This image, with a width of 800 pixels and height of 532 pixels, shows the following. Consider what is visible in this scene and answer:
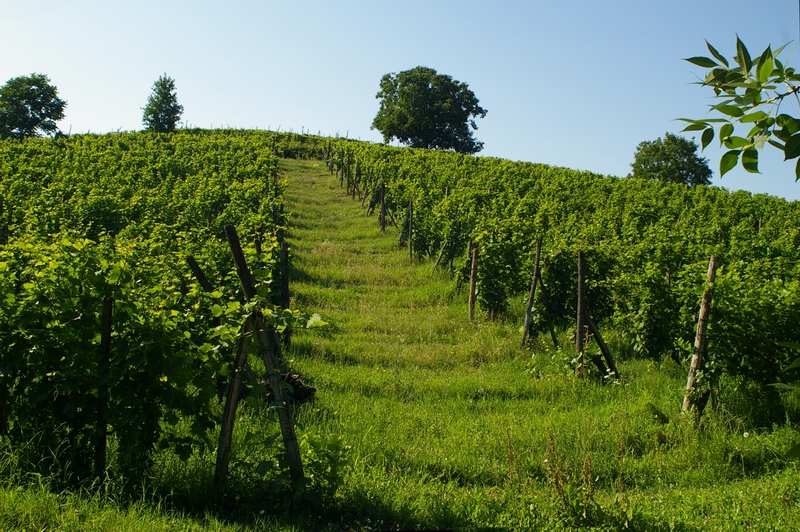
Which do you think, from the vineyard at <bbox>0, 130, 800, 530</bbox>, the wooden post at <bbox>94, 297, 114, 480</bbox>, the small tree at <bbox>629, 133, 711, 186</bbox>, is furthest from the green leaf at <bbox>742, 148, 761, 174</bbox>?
the small tree at <bbox>629, 133, 711, 186</bbox>

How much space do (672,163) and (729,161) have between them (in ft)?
212

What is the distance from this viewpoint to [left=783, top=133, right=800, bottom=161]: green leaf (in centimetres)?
175

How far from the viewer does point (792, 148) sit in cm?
176

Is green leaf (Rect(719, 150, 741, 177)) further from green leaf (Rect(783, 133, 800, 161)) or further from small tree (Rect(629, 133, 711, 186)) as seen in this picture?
small tree (Rect(629, 133, 711, 186))

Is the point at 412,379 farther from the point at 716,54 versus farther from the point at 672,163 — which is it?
the point at 672,163

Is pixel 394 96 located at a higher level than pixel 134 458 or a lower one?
higher

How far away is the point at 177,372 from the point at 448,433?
3231 millimetres

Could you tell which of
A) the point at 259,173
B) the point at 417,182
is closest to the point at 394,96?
the point at 259,173

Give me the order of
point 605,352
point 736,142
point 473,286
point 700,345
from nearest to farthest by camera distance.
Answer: point 736,142
point 700,345
point 605,352
point 473,286

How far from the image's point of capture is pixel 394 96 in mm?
67062

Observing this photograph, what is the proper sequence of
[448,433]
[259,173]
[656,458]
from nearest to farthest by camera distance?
[656,458] → [448,433] → [259,173]

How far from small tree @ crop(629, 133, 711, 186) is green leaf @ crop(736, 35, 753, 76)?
62217mm

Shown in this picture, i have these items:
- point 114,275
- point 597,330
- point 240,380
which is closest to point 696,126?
point 240,380

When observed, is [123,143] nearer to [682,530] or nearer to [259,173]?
[259,173]
